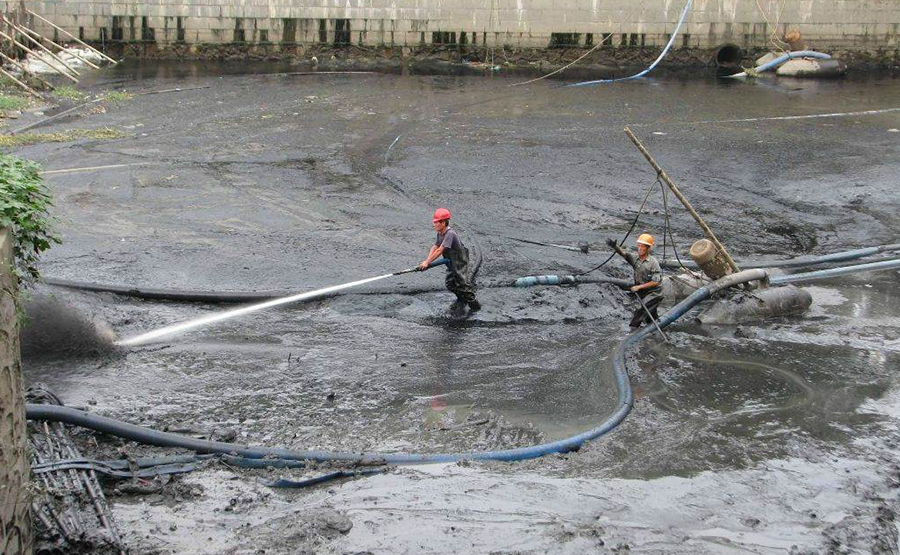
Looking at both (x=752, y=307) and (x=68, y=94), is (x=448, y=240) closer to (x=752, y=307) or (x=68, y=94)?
(x=752, y=307)

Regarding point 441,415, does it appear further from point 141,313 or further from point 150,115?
point 150,115

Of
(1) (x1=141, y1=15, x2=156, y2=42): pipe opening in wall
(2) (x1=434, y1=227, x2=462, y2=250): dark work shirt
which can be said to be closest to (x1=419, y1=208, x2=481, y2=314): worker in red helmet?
(2) (x1=434, y1=227, x2=462, y2=250): dark work shirt

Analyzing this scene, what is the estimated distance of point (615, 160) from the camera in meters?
16.8

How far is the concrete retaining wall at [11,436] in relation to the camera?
5160mm

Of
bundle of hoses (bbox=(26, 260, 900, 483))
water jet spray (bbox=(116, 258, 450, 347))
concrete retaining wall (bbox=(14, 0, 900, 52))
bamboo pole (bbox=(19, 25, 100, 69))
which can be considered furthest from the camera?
concrete retaining wall (bbox=(14, 0, 900, 52))

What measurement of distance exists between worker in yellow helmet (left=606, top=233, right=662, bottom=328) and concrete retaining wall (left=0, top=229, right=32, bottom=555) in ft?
21.3

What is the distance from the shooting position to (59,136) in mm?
17328

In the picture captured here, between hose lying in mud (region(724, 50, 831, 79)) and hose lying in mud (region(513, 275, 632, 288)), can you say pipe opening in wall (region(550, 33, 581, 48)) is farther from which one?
hose lying in mud (region(513, 275, 632, 288))

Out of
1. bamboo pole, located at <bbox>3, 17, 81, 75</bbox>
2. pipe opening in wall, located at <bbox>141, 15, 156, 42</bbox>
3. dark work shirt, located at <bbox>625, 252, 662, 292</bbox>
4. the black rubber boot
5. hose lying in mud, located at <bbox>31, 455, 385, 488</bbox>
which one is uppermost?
pipe opening in wall, located at <bbox>141, 15, 156, 42</bbox>

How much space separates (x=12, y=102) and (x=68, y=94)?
1.94m

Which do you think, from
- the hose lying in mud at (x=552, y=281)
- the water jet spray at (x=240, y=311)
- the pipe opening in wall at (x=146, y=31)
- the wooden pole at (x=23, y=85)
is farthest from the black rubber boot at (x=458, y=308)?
the pipe opening in wall at (x=146, y=31)

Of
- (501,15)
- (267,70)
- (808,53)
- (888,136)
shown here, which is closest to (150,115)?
(267,70)

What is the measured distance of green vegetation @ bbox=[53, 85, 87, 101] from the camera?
2140cm

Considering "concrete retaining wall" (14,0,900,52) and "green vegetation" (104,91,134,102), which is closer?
"green vegetation" (104,91,134,102)
